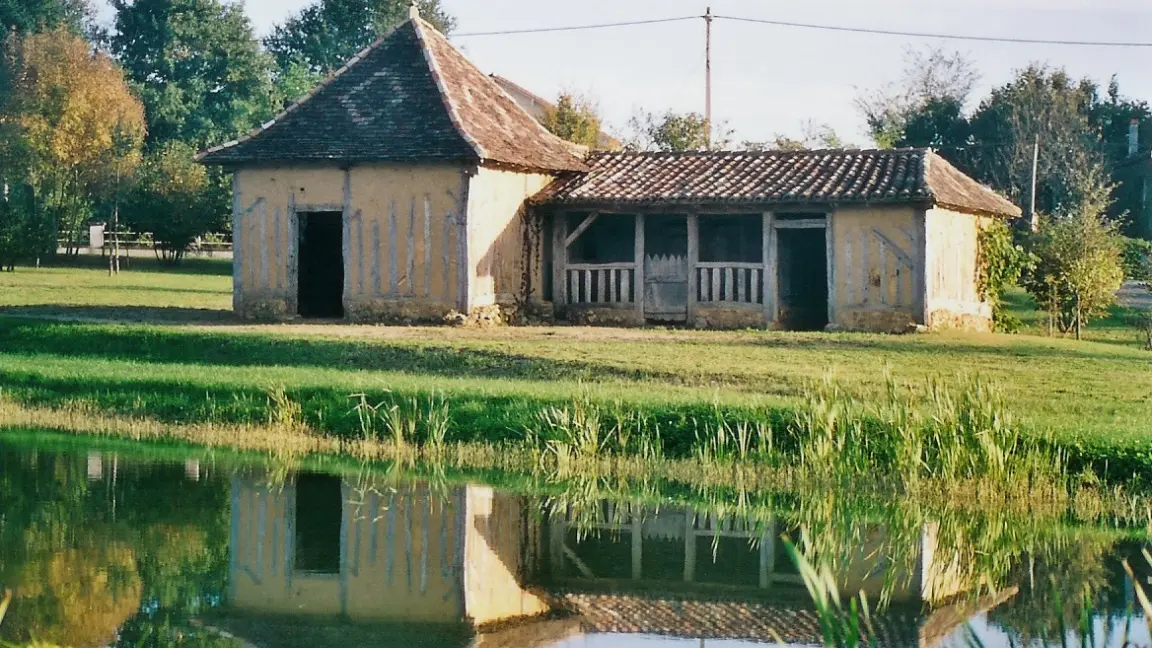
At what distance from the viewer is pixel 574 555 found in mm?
14203

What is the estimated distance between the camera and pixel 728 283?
3209 centimetres

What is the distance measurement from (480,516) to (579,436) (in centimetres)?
292

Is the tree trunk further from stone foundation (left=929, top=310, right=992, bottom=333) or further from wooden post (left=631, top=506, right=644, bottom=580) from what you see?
wooden post (left=631, top=506, right=644, bottom=580)

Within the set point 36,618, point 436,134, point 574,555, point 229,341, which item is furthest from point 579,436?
point 436,134

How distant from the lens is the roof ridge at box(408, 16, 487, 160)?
29.5 metres

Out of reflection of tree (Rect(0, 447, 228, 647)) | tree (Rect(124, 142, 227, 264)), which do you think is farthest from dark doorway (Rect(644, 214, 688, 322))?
tree (Rect(124, 142, 227, 264))

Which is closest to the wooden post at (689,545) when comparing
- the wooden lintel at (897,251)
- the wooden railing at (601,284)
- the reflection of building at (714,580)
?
the reflection of building at (714,580)

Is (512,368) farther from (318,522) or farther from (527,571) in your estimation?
(527,571)

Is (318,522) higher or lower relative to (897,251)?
lower

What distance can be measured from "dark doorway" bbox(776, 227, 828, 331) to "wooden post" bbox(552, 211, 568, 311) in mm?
4024

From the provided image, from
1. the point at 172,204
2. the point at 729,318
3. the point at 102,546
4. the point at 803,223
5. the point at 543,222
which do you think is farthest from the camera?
the point at 172,204

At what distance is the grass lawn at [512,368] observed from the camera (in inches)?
789

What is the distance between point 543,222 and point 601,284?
66.0 inches

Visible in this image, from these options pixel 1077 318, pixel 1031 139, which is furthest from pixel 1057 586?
pixel 1031 139
